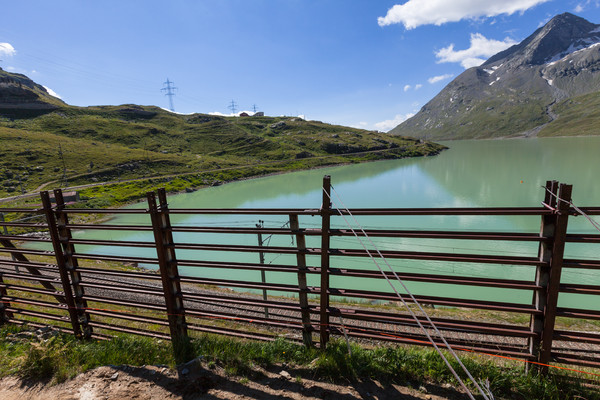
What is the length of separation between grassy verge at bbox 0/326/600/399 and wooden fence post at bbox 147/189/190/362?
170 millimetres

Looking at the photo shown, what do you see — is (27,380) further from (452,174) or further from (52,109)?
(52,109)

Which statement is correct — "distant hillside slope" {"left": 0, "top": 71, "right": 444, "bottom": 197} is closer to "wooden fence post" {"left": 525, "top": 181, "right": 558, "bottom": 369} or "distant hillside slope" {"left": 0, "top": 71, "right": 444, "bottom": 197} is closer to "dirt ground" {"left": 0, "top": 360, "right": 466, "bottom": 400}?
"dirt ground" {"left": 0, "top": 360, "right": 466, "bottom": 400}

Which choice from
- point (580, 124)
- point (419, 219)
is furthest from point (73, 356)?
point (580, 124)

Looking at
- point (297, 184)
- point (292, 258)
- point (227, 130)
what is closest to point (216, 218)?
point (292, 258)

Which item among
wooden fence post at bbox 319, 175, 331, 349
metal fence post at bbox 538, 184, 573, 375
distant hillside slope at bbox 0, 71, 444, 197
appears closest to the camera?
metal fence post at bbox 538, 184, 573, 375

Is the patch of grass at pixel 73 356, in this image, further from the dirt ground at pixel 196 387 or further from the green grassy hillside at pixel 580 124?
the green grassy hillside at pixel 580 124

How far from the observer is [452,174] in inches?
2773

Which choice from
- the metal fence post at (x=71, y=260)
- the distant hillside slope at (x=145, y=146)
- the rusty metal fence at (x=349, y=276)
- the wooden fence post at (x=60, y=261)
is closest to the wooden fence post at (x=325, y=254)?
the rusty metal fence at (x=349, y=276)

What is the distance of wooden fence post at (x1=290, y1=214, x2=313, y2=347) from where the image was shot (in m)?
3.37

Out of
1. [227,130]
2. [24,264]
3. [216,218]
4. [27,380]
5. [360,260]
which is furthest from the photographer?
[227,130]

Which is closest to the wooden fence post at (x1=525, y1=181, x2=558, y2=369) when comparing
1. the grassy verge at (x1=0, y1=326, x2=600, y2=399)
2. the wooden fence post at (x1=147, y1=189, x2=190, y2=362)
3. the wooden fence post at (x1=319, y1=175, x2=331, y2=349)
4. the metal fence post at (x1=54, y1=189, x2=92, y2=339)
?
the grassy verge at (x1=0, y1=326, x2=600, y2=399)

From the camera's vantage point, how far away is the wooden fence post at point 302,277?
3.37m

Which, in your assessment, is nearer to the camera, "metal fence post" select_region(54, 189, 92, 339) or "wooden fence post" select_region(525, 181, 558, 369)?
"wooden fence post" select_region(525, 181, 558, 369)

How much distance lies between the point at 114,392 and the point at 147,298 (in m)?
12.0
